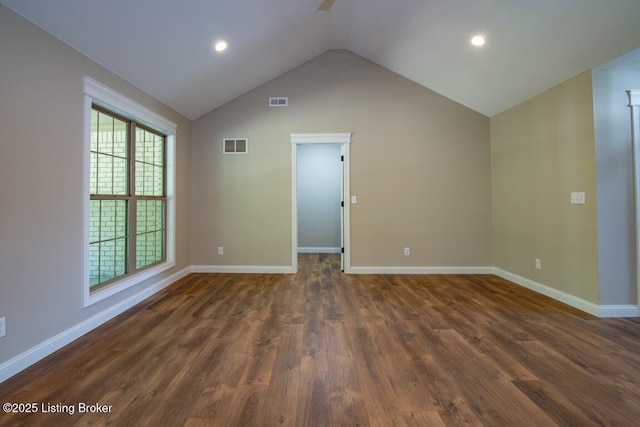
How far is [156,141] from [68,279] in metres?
2.14

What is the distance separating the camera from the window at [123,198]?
270 cm

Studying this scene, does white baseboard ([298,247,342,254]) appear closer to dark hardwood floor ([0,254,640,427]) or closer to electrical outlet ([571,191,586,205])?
dark hardwood floor ([0,254,640,427])

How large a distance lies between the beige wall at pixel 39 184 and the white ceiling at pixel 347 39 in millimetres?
234

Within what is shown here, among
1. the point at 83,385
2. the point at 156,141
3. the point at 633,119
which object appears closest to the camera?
the point at 83,385

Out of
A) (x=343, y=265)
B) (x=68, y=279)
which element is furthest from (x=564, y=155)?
(x=68, y=279)

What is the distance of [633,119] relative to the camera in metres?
2.77

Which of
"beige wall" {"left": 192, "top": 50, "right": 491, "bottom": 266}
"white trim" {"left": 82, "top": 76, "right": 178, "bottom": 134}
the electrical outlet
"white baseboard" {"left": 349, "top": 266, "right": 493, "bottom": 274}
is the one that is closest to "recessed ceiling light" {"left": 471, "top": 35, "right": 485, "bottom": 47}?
"beige wall" {"left": 192, "top": 50, "right": 491, "bottom": 266}

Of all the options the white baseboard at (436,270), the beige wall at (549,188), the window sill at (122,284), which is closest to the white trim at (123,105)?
the window sill at (122,284)

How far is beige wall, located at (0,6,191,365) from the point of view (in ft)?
5.85

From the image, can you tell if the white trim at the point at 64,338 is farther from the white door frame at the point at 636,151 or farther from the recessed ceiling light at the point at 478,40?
the white door frame at the point at 636,151

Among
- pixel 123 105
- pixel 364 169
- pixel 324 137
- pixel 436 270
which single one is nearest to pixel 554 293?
pixel 436 270

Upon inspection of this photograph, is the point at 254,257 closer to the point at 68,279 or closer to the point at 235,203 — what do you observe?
the point at 235,203

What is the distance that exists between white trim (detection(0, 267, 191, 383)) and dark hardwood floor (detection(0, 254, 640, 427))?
0.21 feet

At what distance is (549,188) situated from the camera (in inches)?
131
